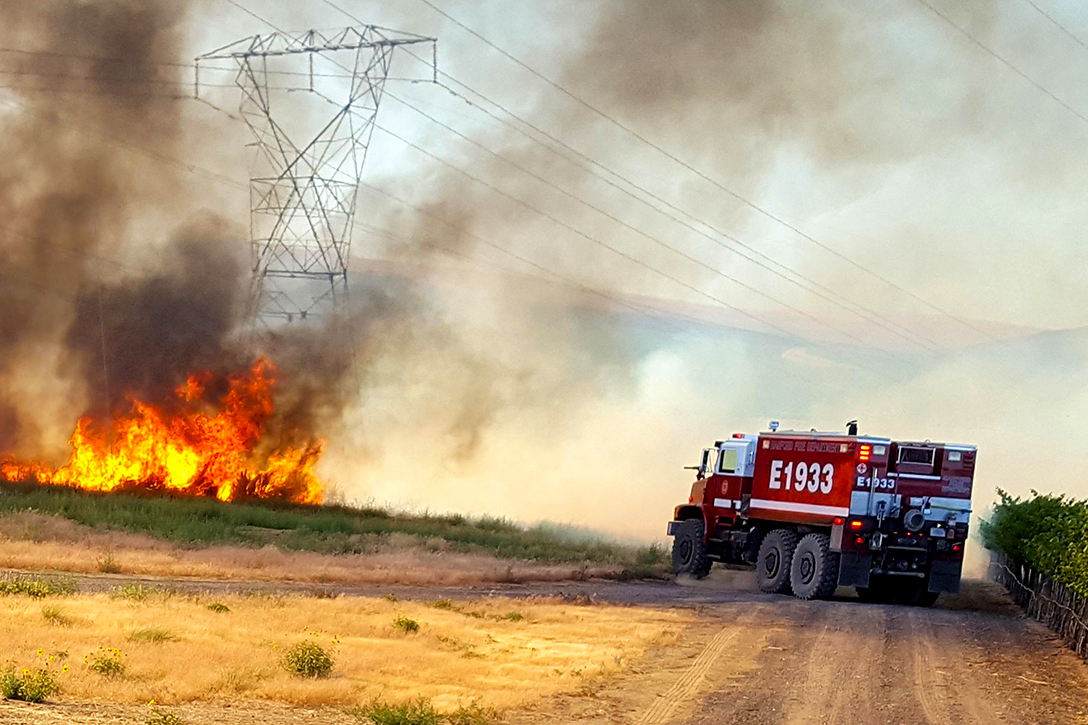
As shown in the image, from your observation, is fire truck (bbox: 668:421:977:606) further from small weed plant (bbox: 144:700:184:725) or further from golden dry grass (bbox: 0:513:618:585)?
small weed plant (bbox: 144:700:184:725)

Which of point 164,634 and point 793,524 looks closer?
point 164,634

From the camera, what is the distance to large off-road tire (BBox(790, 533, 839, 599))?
32188mm

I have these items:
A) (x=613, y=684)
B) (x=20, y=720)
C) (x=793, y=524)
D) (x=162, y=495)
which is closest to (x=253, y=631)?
(x=613, y=684)

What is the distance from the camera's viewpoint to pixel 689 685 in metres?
17.6

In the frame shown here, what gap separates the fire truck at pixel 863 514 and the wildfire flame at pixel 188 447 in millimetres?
26921

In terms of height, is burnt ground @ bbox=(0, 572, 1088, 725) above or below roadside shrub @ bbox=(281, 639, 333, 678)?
above

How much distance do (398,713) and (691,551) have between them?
26751mm

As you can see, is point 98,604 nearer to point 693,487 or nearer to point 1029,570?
point 693,487

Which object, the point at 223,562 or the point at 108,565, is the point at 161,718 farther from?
the point at 223,562

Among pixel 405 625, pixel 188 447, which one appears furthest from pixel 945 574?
pixel 188 447

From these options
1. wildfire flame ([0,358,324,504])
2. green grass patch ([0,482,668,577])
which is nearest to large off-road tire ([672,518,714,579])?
green grass patch ([0,482,668,577])

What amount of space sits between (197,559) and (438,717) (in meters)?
22.2

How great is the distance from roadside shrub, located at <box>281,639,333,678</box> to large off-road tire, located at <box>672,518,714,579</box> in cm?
2363

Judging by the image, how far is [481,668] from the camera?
18.3 meters
